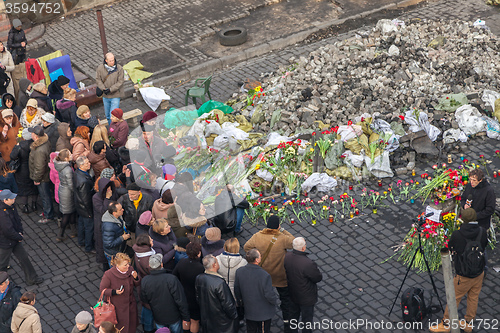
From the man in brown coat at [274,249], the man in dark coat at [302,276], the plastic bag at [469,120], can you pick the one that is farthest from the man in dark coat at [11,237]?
the plastic bag at [469,120]

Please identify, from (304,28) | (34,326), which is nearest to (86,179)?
(34,326)

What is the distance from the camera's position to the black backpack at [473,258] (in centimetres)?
895

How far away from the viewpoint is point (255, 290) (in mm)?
8680

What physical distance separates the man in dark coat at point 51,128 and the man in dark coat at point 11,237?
201 centimetres

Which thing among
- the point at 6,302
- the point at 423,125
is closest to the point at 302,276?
the point at 6,302

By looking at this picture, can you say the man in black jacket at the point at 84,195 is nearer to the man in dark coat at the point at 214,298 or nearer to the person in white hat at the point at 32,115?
the person in white hat at the point at 32,115

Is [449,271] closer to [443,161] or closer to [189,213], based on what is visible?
[189,213]

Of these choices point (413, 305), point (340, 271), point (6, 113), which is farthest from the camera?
point (6, 113)

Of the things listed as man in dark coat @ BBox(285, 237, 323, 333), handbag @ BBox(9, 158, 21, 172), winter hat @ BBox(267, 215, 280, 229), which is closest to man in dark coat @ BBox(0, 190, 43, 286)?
handbag @ BBox(9, 158, 21, 172)

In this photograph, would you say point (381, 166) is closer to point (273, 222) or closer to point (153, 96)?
point (273, 222)

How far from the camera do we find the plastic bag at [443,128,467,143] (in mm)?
13141

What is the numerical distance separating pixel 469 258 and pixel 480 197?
4.43 feet

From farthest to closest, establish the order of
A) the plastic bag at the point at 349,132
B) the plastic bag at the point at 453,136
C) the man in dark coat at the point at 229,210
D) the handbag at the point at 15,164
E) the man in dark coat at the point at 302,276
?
1. the plastic bag at the point at 453,136
2. the plastic bag at the point at 349,132
3. the handbag at the point at 15,164
4. the man in dark coat at the point at 229,210
5. the man in dark coat at the point at 302,276

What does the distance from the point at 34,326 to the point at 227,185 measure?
413cm
